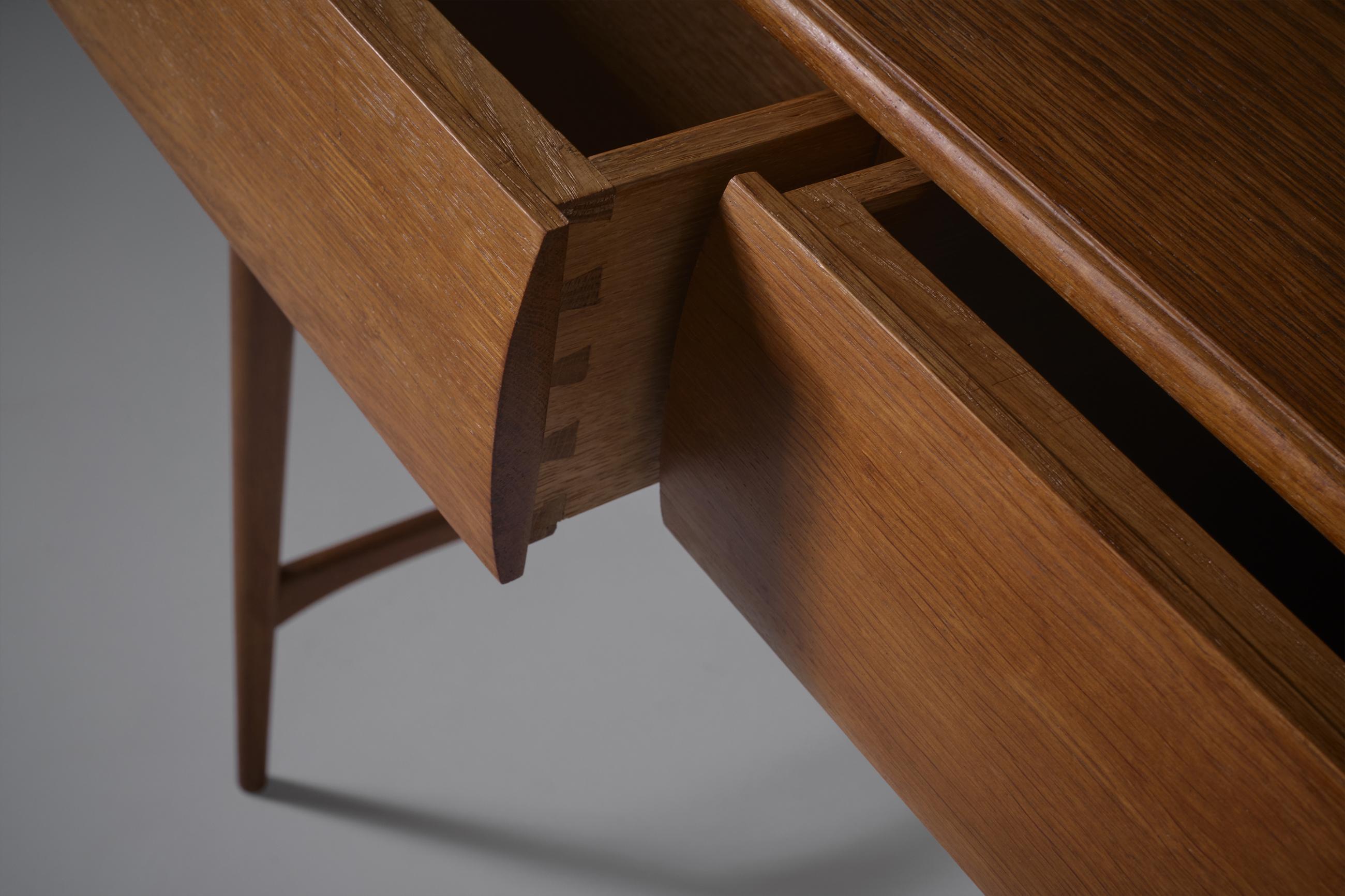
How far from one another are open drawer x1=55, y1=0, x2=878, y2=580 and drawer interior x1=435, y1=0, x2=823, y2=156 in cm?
24

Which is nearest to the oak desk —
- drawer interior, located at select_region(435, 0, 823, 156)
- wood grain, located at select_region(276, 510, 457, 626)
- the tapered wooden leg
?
drawer interior, located at select_region(435, 0, 823, 156)

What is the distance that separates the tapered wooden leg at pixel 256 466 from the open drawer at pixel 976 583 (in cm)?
52

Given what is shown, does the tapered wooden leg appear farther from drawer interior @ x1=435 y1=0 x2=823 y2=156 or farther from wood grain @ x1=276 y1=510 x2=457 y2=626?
drawer interior @ x1=435 y1=0 x2=823 y2=156

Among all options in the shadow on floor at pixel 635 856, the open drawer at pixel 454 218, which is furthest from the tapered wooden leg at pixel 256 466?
the open drawer at pixel 454 218

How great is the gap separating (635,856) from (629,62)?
0.83m

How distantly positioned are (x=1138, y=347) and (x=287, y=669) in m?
1.23

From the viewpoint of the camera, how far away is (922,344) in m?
0.42

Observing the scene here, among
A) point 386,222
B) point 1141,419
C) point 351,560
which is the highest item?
point 386,222

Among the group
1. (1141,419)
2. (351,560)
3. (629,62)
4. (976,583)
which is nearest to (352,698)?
(351,560)

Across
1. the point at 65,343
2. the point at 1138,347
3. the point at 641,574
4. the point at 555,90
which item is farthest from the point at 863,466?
the point at 65,343

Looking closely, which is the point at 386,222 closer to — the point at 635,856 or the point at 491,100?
the point at 491,100

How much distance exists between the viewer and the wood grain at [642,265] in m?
0.46

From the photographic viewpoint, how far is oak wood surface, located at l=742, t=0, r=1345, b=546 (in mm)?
389

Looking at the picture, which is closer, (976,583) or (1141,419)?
(976,583)
